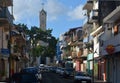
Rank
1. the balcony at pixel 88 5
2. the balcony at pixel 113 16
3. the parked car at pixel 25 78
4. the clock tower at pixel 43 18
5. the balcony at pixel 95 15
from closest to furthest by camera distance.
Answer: the parked car at pixel 25 78 → the balcony at pixel 113 16 → the balcony at pixel 95 15 → the balcony at pixel 88 5 → the clock tower at pixel 43 18

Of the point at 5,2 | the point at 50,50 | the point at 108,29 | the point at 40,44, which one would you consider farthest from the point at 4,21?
the point at 50,50

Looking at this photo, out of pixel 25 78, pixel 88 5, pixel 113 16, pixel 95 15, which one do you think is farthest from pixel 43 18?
pixel 25 78

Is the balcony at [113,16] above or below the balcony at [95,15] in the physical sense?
below

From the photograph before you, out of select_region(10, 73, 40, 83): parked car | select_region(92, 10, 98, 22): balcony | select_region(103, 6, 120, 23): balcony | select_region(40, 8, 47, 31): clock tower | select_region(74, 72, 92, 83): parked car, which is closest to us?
select_region(10, 73, 40, 83): parked car

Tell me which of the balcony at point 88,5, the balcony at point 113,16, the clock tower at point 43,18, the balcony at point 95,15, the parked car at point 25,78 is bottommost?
the parked car at point 25,78

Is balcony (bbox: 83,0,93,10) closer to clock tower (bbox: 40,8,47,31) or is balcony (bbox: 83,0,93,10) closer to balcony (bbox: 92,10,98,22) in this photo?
balcony (bbox: 92,10,98,22)

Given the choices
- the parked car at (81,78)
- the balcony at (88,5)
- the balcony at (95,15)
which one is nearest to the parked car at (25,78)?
the parked car at (81,78)

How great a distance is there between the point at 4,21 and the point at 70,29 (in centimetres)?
8142

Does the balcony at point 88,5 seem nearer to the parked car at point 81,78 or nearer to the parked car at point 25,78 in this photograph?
the parked car at point 81,78

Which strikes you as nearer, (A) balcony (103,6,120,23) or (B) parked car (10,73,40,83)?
(B) parked car (10,73,40,83)

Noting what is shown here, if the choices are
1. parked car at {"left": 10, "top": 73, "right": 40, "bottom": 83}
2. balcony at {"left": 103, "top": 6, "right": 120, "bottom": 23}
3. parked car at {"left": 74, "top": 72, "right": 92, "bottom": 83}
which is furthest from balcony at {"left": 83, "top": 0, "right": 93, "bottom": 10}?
parked car at {"left": 10, "top": 73, "right": 40, "bottom": 83}

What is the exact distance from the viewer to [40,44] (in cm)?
14775

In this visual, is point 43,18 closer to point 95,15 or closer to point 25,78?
point 95,15

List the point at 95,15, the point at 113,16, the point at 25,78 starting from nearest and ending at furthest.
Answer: the point at 25,78 → the point at 113,16 → the point at 95,15
